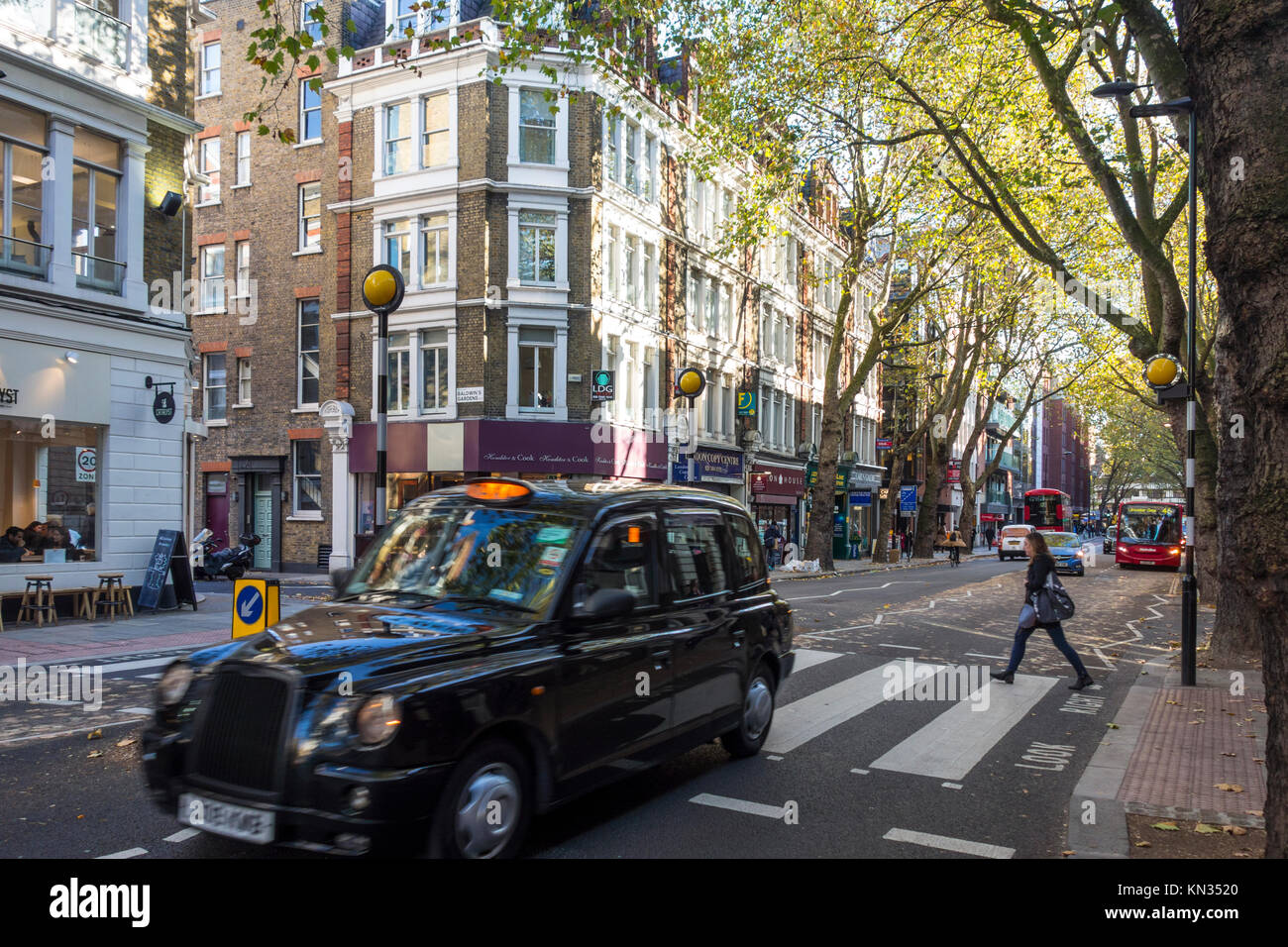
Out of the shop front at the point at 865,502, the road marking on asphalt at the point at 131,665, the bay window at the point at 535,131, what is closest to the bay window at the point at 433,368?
the bay window at the point at 535,131

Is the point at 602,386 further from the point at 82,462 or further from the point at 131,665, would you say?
the point at 131,665

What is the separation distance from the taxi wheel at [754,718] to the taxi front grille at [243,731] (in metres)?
3.48

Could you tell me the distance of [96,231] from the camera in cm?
1634

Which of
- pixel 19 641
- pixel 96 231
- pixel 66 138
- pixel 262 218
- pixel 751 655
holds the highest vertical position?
pixel 262 218

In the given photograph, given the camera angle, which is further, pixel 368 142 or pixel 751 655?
pixel 368 142

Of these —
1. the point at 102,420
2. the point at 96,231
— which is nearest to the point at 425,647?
the point at 102,420

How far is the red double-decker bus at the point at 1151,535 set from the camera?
39.7 m

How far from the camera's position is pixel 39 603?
14.4 meters

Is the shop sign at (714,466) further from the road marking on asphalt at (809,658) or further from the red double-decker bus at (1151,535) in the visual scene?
the road marking on asphalt at (809,658)

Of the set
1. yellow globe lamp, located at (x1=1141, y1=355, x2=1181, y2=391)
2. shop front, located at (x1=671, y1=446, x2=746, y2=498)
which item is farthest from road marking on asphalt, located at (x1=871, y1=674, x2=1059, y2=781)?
shop front, located at (x1=671, y1=446, x2=746, y2=498)

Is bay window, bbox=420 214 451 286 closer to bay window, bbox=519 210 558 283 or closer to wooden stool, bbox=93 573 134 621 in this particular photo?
bay window, bbox=519 210 558 283

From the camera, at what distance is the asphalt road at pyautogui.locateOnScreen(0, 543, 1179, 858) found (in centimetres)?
493
